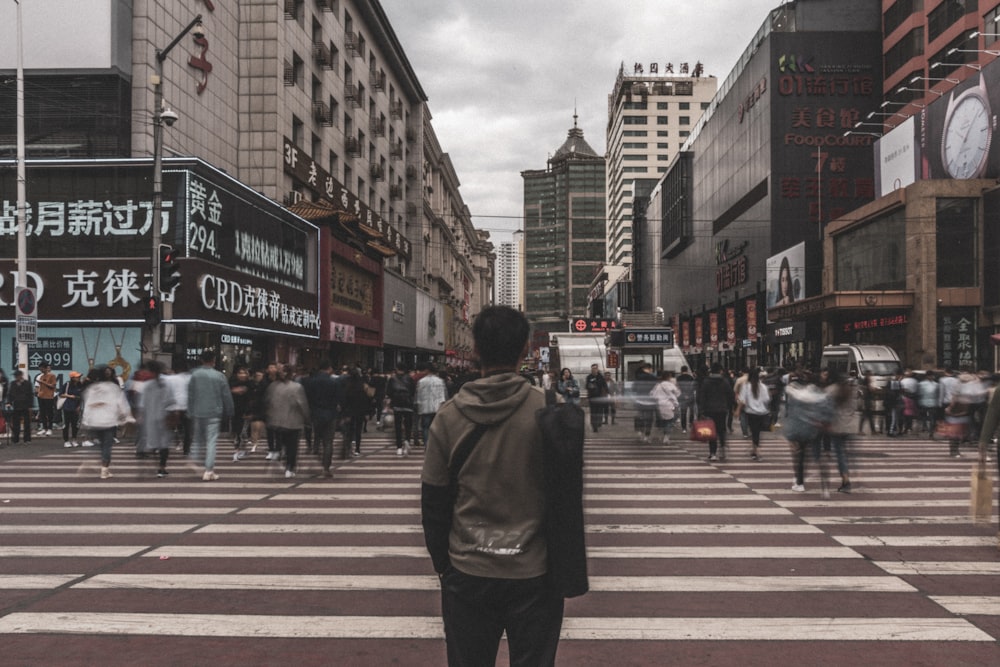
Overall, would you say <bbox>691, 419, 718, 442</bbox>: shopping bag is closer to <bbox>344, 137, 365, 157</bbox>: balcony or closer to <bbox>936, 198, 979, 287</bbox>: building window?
<bbox>936, 198, 979, 287</bbox>: building window

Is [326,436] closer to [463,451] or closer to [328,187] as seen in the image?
[463,451]

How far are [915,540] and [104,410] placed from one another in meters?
10.6

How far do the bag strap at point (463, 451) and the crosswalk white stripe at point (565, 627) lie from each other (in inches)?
96.2

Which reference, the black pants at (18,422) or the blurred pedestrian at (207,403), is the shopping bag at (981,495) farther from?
the black pants at (18,422)

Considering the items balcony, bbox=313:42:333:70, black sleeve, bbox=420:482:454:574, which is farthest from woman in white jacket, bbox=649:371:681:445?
balcony, bbox=313:42:333:70

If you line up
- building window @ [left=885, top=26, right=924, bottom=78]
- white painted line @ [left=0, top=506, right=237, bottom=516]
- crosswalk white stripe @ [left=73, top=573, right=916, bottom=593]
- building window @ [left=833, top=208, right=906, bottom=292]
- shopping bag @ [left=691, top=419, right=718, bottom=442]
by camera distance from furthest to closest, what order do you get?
building window @ [left=885, top=26, right=924, bottom=78] → building window @ [left=833, top=208, right=906, bottom=292] → shopping bag @ [left=691, top=419, right=718, bottom=442] → white painted line @ [left=0, top=506, right=237, bottom=516] → crosswalk white stripe @ [left=73, top=573, right=916, bottom=593]

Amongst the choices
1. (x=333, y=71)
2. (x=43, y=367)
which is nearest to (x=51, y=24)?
(x=43, y=367)

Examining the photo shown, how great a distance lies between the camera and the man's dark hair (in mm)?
2908

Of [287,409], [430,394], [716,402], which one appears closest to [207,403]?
[287,409]

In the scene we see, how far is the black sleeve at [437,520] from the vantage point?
2.83 meters

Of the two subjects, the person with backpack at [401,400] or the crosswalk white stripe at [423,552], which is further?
the person with backpack at [401,400]

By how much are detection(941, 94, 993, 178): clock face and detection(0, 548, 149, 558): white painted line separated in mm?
38784

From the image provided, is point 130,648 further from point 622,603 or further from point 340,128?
point 340,128

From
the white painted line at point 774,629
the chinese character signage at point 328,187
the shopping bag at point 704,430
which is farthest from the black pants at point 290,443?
the chinese character signage at point 328,187
